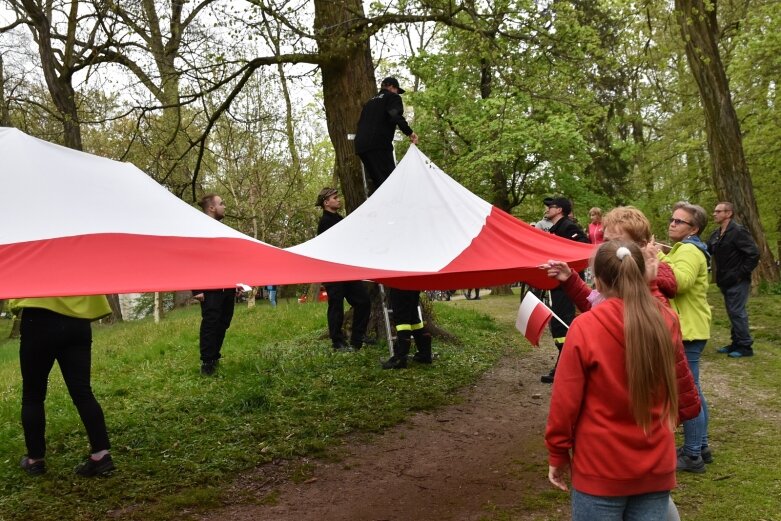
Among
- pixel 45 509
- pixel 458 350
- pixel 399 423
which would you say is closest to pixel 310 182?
pixel 458 350

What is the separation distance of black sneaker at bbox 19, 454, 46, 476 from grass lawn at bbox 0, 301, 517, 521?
2.3 inches

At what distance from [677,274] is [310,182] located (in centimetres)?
2057

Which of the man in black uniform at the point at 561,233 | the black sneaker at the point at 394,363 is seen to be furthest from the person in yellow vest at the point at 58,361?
the man in black uniform at the point at 561,233

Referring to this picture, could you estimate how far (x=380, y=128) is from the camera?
21.4ft

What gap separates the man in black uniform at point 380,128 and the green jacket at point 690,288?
3073 millimetres

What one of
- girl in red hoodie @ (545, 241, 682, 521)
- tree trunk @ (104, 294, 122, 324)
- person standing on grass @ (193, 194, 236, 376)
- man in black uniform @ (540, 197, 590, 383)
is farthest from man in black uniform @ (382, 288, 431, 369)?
tree trunk @ (104, 294, 122, 324)

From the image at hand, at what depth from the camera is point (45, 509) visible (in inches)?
142

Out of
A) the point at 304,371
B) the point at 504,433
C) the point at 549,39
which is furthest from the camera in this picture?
the point at 549,39

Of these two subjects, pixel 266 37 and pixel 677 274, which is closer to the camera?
pixel 677 274

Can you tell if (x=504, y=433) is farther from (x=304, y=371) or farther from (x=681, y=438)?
(x=304, y=371)

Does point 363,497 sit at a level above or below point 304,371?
below

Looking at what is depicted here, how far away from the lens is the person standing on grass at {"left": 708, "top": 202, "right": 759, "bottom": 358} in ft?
24.2

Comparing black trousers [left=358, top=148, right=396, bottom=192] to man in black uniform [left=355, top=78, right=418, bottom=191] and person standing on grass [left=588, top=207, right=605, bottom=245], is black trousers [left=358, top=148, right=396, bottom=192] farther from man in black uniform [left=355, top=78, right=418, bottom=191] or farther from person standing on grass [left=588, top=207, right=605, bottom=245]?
person standing on grass [left=588, top=207, right=605, bottom=245]

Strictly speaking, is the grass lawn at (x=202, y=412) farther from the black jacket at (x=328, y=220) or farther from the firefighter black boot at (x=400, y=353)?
the black jacket at (x=328, y=220)
